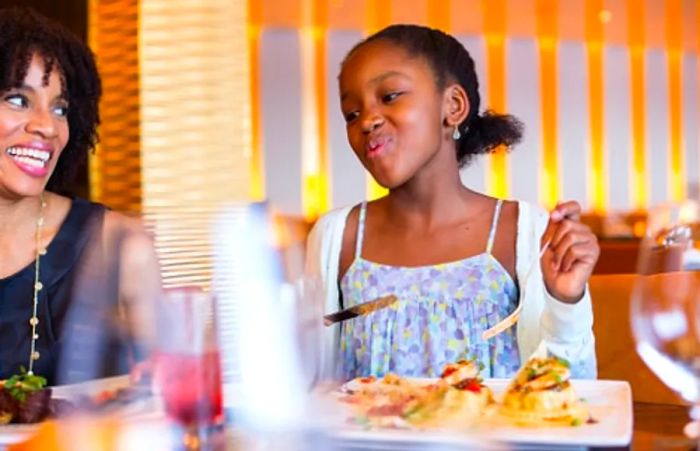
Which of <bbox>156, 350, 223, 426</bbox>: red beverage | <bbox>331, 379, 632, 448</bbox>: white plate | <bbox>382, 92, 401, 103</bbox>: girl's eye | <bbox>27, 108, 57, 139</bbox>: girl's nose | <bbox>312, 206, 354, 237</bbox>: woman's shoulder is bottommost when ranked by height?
<bbox>331, 379, 632, 448</bbox>: white plate

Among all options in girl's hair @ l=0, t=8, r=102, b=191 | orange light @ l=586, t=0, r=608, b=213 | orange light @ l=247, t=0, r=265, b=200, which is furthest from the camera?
orange light @ l=586, t=0, r=608, b=213

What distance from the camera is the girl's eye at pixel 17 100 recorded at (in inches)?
61.6

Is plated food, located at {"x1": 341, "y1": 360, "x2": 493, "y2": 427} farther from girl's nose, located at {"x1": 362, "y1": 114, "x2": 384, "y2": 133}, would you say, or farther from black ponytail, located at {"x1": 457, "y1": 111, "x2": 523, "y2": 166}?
black ponytail, located at {"x1": 457, "y1": 111, "x2": 523, "y2": 166}

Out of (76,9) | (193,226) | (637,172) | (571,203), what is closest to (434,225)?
(571,203)

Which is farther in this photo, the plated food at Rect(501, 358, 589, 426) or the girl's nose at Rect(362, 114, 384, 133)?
the girl's nose at Rect(362, 114, 384, 133)

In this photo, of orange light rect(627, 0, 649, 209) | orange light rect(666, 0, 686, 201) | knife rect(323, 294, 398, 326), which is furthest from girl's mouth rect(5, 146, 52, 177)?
orange light rect(666, 0, 686, 201)

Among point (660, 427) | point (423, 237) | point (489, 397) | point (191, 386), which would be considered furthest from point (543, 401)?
point (423, 237)

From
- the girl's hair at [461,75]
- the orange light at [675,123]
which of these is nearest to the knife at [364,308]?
the girl's hair at [461,75]

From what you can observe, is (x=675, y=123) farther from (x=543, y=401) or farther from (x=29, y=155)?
(x=543, y=401)

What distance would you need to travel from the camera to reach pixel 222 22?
3223 millimetres

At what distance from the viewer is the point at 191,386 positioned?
580 mm

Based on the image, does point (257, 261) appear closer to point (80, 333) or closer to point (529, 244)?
point (80, 333)

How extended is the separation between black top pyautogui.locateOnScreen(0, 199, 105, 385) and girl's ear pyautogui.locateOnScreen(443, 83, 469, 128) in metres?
0.55

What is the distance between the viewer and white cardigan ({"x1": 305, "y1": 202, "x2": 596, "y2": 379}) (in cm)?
130
